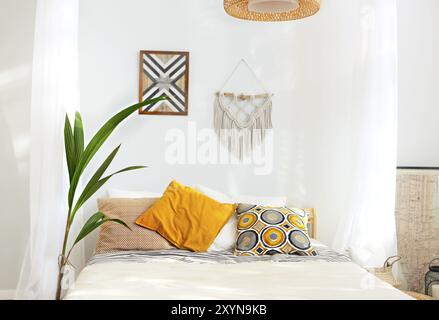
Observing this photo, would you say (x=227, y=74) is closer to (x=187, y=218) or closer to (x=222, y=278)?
(x=187, y=218)

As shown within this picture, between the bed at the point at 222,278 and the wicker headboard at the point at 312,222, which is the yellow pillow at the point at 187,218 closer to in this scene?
the bed at the point at 222,278

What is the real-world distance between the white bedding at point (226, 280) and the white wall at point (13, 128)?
1265 millimetres

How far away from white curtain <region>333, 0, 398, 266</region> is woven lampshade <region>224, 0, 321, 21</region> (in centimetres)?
85

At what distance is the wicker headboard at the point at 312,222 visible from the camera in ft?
14.1

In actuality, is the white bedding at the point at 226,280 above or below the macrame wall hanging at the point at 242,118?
below

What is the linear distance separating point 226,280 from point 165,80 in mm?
1984

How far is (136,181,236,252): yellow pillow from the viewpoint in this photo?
3.66 m

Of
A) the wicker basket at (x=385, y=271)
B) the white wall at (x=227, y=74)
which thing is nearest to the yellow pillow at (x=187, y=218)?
the white wall at (x=227, y=74)

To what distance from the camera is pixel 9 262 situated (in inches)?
163

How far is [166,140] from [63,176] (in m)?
1.15

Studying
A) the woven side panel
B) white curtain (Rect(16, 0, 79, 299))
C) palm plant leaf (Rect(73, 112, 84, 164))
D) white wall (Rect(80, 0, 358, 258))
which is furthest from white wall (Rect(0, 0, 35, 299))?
the woven side panel

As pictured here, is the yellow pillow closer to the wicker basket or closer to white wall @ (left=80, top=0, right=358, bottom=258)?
white wall @ (left=80, top=0, right=358, bottom=258)
